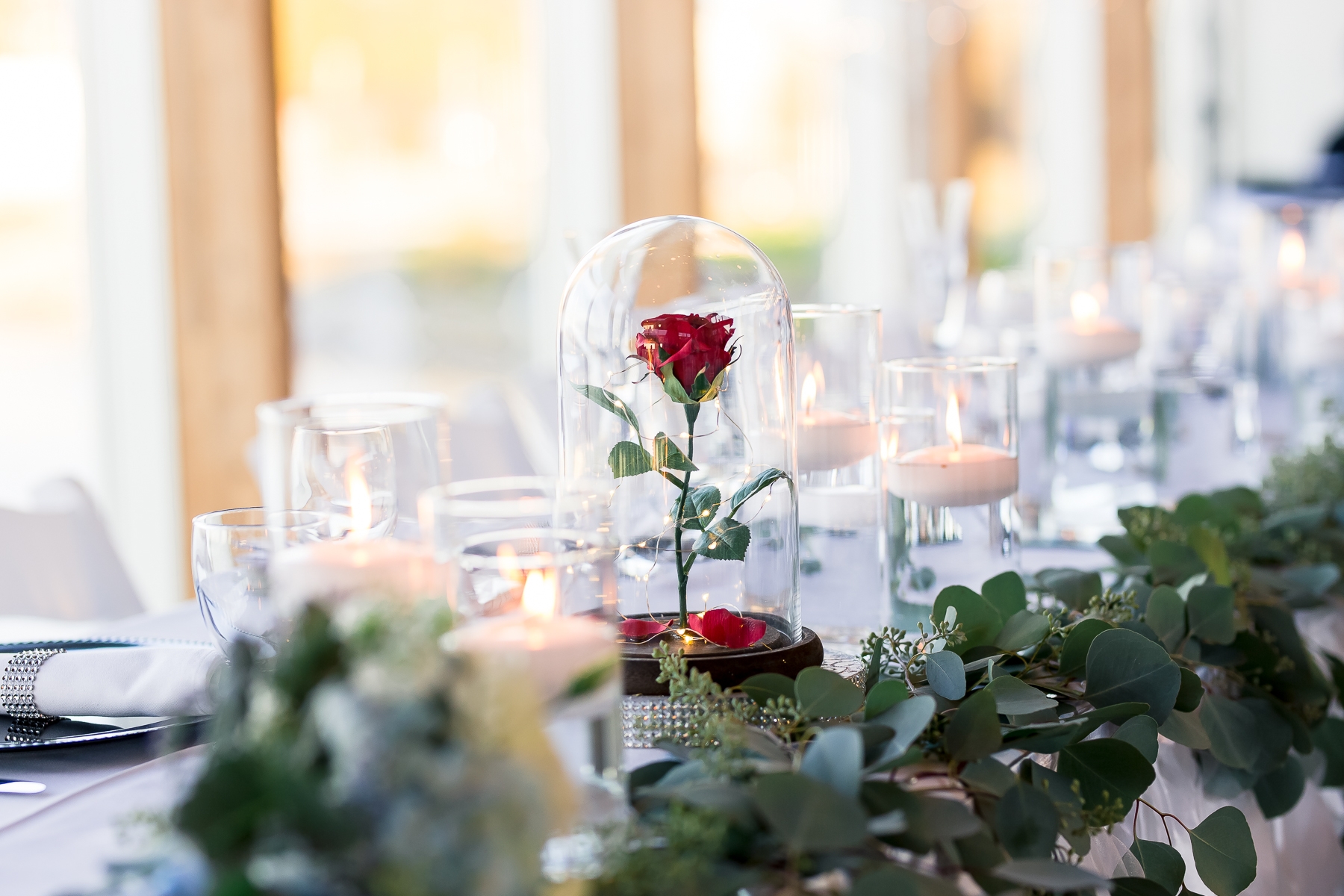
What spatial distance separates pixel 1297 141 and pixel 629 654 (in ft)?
26.2

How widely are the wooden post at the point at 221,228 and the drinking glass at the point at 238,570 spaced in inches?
80.8

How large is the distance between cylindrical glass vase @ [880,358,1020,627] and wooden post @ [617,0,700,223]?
10.3 ft

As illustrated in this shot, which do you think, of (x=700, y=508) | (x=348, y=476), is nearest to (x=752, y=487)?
(x=700, y=508)

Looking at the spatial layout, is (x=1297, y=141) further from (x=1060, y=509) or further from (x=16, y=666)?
(x=16, y=666)

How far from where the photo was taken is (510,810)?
0.45m

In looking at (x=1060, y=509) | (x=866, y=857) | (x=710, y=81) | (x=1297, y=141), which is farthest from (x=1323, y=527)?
(x=1297, y=141)

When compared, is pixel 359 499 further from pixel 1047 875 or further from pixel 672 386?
pixel 1047 875

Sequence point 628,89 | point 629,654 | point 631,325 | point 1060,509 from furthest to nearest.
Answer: point 628,89
point 1060,509
point 631,325
point 629,654

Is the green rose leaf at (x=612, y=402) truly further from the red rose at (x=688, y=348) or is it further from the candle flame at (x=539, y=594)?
the candle flame at (x=539, y=594)

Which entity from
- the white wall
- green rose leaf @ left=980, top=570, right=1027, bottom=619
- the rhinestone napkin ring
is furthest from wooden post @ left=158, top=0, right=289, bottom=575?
green rose leaf @ left=980, top=570, right=1027, bottom=619

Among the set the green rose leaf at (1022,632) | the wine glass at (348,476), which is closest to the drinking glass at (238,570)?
the wine glass at (348,476)

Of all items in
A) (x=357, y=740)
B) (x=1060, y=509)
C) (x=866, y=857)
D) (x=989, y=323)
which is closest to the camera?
(x=357, y=740)

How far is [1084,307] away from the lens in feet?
5.50

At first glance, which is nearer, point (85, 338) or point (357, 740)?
point (357, 740)
